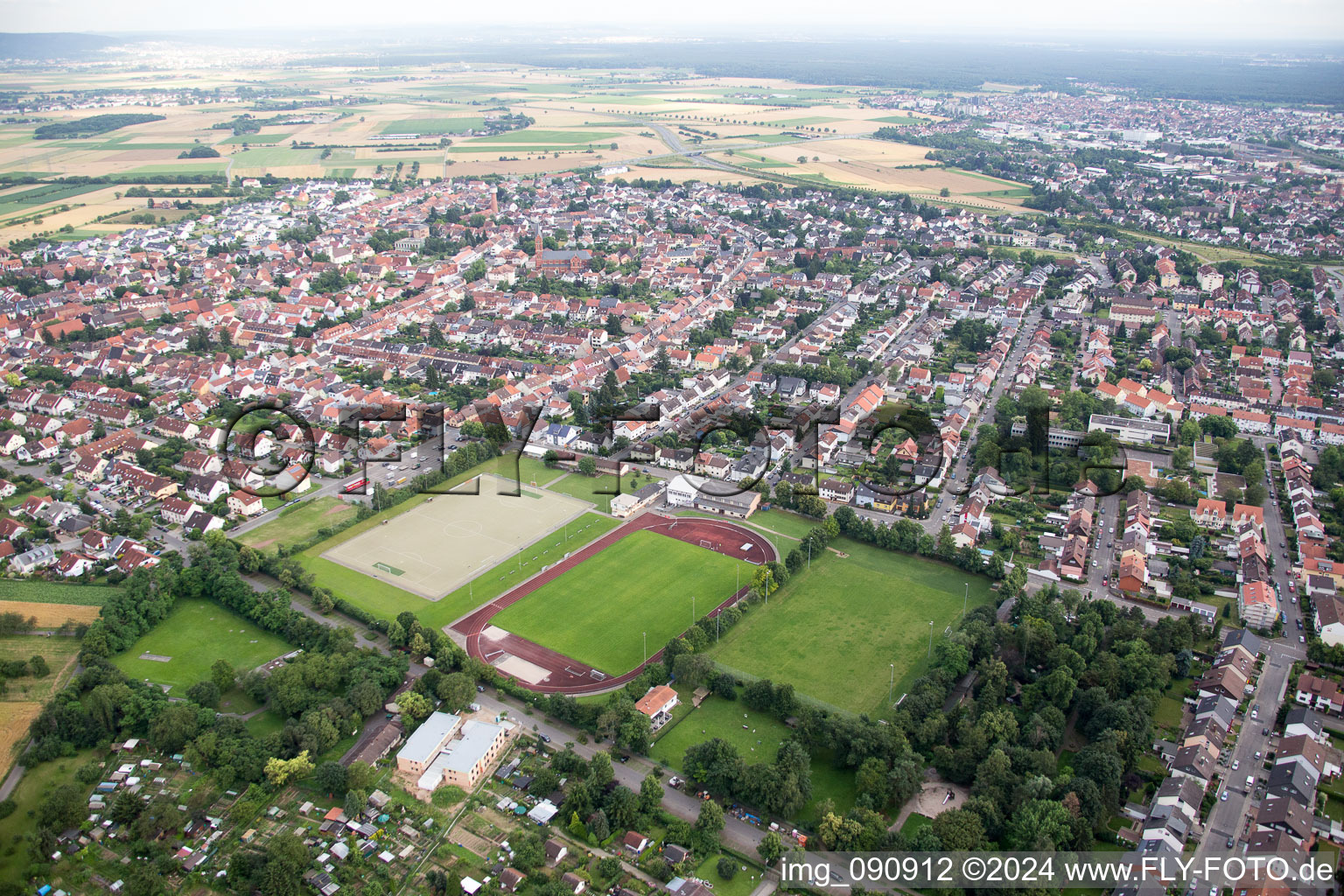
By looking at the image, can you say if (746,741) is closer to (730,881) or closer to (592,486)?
(730,881)

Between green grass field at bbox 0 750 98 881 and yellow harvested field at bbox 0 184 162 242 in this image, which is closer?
green grass field at bbox 0 750 98 881

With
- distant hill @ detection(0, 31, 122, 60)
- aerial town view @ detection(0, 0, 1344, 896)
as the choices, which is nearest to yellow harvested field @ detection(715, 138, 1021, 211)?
aerial town view @ detection(0, 0, 1344, 896)

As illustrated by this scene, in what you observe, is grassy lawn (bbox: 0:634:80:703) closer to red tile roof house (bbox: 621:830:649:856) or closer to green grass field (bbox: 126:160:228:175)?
red tile roof house (bbox: 621:830:649:856)

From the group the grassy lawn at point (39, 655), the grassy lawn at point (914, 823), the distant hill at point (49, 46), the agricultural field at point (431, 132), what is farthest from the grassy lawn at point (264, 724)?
the distant hill at point (49, 46)

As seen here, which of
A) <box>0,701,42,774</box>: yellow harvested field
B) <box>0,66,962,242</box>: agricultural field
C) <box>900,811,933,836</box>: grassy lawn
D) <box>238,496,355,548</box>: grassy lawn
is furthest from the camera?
<box>0,66,962,242</box>: agricultural field

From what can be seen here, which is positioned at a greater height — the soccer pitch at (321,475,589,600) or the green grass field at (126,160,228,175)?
the green grass field at (126,160,228,175)

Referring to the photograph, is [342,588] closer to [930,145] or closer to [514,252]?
[514,252]

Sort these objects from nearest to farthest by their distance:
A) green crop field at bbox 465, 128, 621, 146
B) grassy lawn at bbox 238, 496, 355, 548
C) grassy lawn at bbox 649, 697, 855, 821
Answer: grassy lawn at bbox 649, 697, 855, 821, grassy lawn at bbox 238, 496, 355, 548, green crop field at bbox 465, 128, 621, 146
